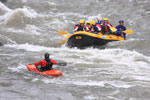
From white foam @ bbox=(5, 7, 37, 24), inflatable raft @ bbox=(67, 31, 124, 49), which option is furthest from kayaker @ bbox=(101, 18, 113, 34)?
white foam @ bbox=(5, 7, 37, 24)

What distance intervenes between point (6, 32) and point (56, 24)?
3.25 metres

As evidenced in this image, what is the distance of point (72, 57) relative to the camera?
967cm

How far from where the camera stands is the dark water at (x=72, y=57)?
670 centimetres

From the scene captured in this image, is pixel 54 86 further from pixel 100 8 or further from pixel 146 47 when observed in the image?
pixel 100 8

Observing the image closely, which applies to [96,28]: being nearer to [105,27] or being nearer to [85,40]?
[105,27]

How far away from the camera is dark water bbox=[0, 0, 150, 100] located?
6703mm

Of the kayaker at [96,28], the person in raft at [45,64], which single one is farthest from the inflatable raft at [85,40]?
the person in raft at [45,64]

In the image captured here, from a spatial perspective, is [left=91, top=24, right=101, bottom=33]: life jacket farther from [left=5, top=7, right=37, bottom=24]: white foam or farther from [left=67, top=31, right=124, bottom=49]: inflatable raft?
Result: [left=5, top=7, right=37, bottom=24]: white foam

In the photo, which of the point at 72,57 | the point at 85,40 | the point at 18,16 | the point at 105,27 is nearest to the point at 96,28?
the point at 105,27

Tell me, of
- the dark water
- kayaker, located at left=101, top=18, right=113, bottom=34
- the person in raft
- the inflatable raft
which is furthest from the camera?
kayaker, located at left=101, top=18, right=113, bottom=34

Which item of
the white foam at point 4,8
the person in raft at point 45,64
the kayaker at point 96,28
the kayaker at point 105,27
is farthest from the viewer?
the white foam at point 4,8

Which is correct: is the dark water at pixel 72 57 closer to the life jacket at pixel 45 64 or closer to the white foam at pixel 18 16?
the white foam at pixel 18 16

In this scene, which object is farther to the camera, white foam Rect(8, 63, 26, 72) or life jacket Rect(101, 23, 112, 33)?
life jacket Rect(101, 23, 112, 33)

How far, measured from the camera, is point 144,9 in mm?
17328
